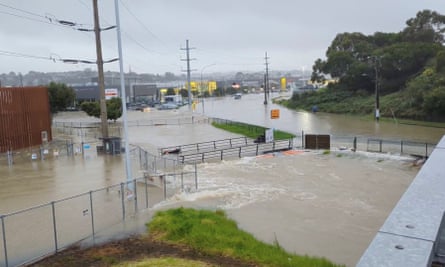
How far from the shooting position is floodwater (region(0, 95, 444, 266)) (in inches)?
499

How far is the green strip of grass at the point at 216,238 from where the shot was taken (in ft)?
30.6

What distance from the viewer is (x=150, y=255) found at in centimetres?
981

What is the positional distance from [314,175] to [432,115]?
35.4 meters

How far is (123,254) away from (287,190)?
10416 millimetres

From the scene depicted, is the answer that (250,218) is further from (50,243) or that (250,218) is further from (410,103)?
(410,103)

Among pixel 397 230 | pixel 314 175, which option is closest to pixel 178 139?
pixel 314 175

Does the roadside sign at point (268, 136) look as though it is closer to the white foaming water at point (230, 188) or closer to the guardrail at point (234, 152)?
the guardrail at point (234, 152)

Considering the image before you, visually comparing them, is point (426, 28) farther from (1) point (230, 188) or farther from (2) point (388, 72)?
(1) point (230, 188)

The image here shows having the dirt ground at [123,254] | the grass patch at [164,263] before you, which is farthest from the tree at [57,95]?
the grass patch at [164,263]

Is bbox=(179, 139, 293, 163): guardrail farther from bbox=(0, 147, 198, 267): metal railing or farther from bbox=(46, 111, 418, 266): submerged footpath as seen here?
bbox=(0, 147, 198, 267): metal railing

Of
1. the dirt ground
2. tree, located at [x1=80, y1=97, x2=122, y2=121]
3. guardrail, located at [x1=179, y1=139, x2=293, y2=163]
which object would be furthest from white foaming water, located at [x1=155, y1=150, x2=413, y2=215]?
tree, located at [x1=80, y1=97, x2=122, y2=121]

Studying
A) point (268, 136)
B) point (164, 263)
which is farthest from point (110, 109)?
point (164, 263)

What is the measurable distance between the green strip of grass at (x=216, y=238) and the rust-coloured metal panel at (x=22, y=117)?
25237 mm

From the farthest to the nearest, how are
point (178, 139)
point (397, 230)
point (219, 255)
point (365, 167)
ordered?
point (178, 139)
point (365, 167)
point (219, 255)
point (397, 230)
